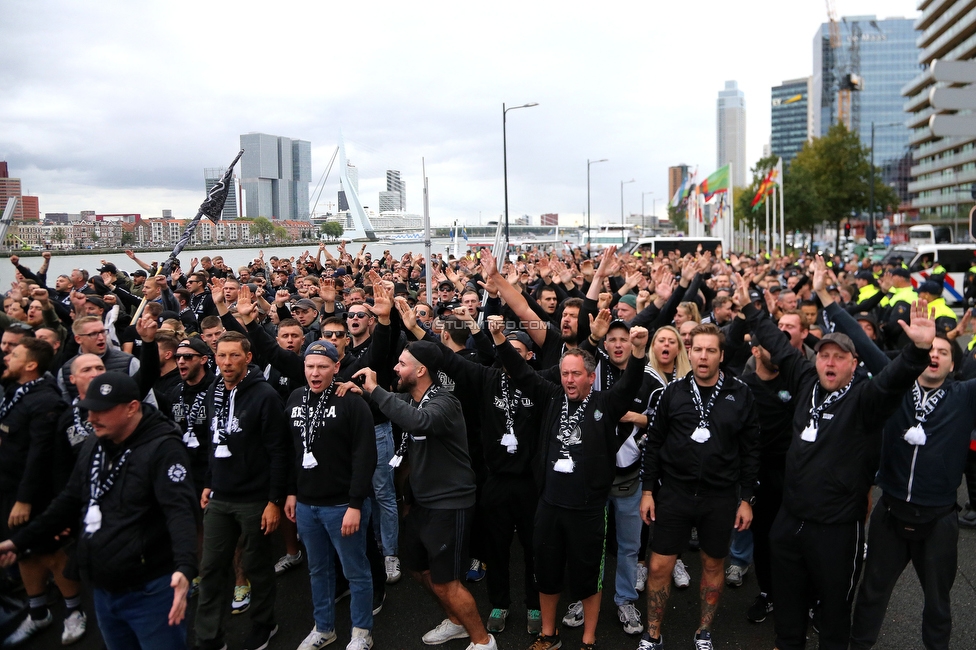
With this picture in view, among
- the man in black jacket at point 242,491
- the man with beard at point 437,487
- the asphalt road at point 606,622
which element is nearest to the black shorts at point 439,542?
the man with beard at point 437,487

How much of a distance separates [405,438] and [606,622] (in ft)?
6.41

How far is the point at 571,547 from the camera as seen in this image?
4.05 metres

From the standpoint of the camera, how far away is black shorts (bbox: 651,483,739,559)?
4051mm

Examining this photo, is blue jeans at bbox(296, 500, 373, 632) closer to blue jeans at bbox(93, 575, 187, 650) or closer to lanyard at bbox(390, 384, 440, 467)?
lanyard at bbox(390, 384, 440, 467)

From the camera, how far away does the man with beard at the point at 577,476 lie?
4.01 meters

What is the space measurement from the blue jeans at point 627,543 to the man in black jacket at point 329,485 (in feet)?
5.56

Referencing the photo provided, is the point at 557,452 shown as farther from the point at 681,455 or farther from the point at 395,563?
the point at 395,563

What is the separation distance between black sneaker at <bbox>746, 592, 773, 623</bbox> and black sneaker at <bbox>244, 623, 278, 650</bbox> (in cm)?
324

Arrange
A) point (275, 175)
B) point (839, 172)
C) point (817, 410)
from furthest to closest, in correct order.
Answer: point (839, 172) → point (275, 175) → point (817, 410)

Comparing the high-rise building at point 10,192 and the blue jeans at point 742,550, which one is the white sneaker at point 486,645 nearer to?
the blue jeans at point 742,550

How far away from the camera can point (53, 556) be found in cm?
465

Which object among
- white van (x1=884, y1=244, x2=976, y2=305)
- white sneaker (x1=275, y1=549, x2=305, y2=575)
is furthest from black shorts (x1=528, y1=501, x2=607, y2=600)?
A: white van (x1=884, y1=244, x2=976, y2=305)

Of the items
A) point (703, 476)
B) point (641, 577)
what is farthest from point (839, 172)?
point (703, 476)

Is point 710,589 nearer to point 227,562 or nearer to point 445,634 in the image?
point 445,634
